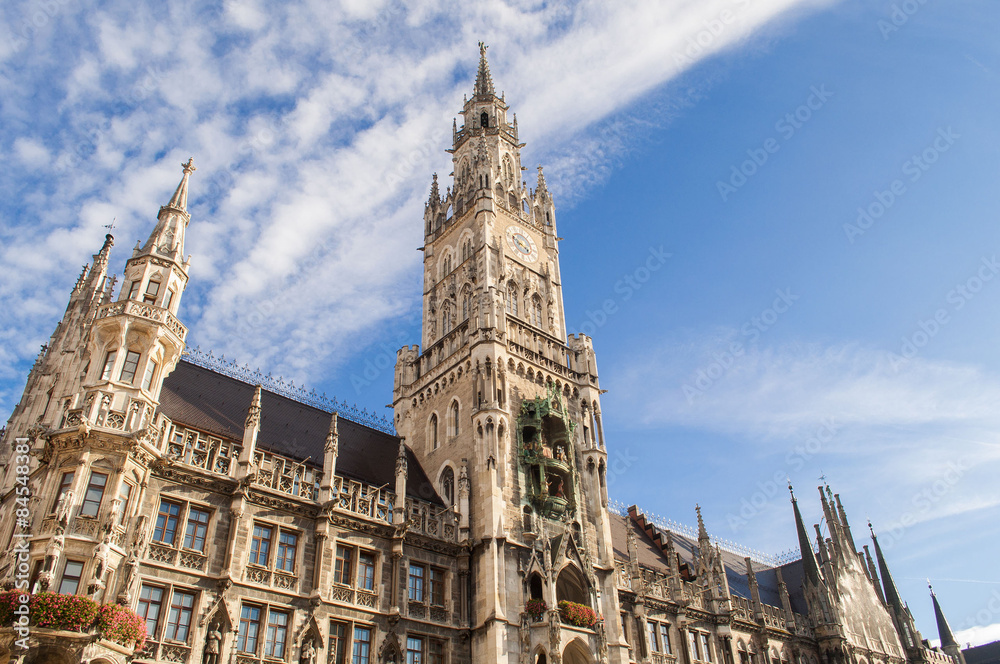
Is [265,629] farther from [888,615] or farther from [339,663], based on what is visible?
[888,615]

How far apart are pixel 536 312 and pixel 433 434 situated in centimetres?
1006

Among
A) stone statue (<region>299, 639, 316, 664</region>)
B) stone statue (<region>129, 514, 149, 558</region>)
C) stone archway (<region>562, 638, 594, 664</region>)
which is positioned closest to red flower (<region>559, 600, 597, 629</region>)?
stone archway (<region>562, 638, 594, 664</region>)

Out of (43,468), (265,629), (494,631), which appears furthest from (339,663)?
(43,468)

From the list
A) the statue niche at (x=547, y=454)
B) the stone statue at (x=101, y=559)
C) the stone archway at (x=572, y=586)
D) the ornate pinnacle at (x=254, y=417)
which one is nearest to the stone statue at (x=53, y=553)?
the stone statue at (x=101, y=559)

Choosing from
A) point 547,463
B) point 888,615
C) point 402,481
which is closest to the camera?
point 402,481

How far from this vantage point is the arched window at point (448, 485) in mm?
36594

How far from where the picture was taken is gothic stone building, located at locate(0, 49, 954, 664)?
2439 cm

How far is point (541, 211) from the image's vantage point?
50.7 m

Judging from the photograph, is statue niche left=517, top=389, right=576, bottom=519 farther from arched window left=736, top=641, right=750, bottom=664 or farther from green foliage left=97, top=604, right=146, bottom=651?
green foliage left=97, top=604, right=146, bottom=651

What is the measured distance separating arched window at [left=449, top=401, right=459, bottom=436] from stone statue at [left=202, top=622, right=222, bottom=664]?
16.0 metres

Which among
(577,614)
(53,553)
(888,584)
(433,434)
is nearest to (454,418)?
(433,434)

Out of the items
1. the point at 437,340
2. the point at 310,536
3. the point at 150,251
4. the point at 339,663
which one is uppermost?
the point at 437,340

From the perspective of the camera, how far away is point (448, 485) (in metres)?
37.2

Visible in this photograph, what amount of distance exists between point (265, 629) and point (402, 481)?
29.0 feet
